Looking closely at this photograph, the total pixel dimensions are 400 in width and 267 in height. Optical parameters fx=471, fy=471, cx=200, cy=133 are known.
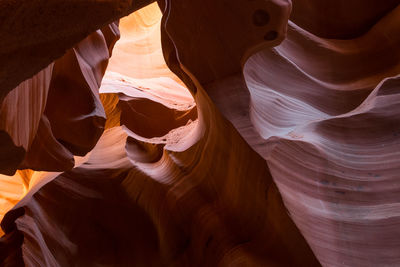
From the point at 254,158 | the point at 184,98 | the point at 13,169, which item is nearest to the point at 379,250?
the point at 254,158

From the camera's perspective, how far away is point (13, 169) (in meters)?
1.74

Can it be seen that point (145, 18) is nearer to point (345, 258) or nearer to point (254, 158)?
point (254, 158)

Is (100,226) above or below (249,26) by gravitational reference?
below

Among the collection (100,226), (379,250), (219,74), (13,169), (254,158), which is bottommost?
(100,226)

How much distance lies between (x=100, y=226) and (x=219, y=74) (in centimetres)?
160

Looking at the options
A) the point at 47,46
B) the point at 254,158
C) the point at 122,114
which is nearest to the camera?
the point at 47,46

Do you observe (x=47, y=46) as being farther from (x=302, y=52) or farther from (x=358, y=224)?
(x=302, y=52)

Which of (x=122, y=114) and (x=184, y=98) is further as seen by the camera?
(x=184, y=98)

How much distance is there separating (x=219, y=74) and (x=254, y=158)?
0.58m

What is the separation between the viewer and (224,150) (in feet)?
9.75

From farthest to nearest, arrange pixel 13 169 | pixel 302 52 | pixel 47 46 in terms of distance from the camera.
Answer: pixel 302 52
pixel 13 169
pixel 47 46

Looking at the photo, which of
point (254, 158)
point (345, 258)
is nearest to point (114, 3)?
point (254, 158)

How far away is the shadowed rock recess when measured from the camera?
2504 millimetres

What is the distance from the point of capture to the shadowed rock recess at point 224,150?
250 cm
